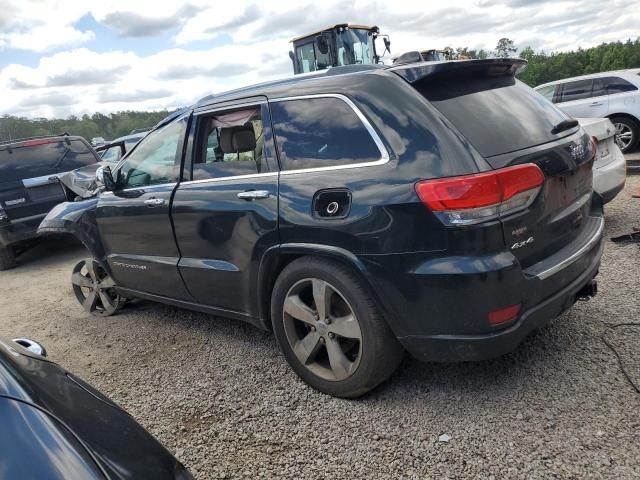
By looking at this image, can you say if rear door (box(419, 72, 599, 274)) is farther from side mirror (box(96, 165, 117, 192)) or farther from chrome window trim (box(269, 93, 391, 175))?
side mirror (box(96, 165, 117, 192))

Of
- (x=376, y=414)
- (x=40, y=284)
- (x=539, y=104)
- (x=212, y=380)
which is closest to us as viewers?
(x=376, y=414)

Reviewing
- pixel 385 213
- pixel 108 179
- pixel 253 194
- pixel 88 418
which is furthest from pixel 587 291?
pixel 108 179

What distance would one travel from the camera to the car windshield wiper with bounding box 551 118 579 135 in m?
3.02

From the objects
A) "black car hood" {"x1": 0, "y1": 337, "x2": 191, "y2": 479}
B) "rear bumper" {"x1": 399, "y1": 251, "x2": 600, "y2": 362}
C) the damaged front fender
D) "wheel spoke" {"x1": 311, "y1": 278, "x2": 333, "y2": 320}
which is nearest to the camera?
"black car hood" {"x1": 0, "y1": 337, "x2": 191, "y2": 479}

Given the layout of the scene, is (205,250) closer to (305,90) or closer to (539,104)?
(305,90)

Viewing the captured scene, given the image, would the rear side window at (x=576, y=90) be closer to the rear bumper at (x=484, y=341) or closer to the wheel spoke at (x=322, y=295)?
the rear bumper at (x=484, y=341)

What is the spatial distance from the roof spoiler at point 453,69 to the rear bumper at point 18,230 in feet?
21.3

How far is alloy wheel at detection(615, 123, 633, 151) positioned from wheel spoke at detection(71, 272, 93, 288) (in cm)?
925

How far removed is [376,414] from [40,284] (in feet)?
17.9

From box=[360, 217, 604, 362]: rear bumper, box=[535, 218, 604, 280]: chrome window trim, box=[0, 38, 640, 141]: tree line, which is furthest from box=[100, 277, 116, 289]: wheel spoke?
box=[0, 38, 640, 141]: tree line

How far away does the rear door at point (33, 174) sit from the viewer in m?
7.57

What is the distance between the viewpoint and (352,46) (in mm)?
12414

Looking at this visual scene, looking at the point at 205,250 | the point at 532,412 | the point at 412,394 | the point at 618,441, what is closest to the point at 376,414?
the point at 412,394

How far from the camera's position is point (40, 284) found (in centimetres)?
671
